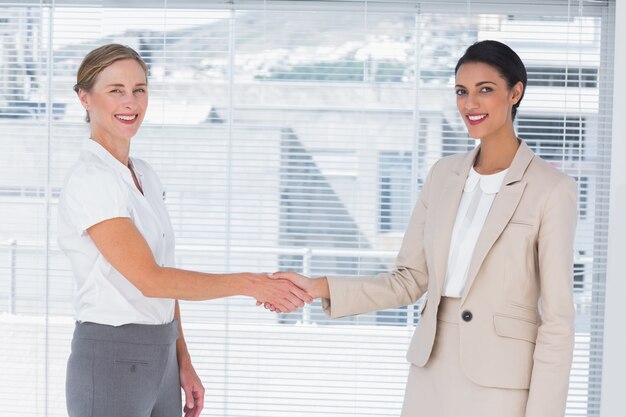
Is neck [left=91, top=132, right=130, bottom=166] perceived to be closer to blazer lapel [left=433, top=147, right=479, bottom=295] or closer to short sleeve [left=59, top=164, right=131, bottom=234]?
short sleeve [left=59, top=164, right=131, bottom=234]

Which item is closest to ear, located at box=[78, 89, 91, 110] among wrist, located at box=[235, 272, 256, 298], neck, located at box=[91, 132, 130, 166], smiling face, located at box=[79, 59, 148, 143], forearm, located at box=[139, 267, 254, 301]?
smiling face, located at box=[79, 59, 148, 143]

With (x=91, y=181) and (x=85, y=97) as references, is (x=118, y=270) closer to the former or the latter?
(x=91, y=181)

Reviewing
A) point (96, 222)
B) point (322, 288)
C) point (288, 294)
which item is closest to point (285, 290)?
point (288, 294)

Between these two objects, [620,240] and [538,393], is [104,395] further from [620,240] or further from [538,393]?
[620,240]

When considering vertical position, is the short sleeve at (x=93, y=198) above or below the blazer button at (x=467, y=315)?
above

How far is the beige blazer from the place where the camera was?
2148 millimetres

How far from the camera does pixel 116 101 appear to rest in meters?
2.32

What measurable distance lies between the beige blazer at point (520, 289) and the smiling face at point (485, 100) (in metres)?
0.11

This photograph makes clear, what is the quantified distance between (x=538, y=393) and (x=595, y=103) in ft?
7.03

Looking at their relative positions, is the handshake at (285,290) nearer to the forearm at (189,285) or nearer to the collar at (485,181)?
the forearm at (189,285)

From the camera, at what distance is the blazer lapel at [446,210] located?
2.32m

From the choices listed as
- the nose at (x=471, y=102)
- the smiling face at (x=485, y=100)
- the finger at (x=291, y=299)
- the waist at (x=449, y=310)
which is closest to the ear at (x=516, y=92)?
the smiling face at (x=485, y=100)

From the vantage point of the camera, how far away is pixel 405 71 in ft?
12.9

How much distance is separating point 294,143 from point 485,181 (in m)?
1.71
